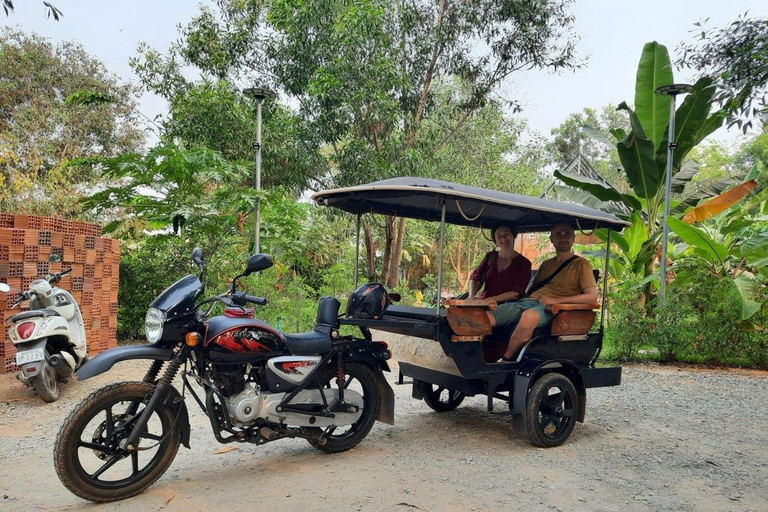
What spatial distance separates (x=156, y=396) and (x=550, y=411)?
9.94 feet

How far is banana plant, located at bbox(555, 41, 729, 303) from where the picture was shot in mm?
9094

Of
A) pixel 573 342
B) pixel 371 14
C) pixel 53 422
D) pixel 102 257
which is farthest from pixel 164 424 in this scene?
pixel 371 14

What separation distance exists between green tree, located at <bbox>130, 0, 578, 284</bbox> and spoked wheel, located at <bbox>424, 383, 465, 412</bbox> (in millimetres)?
5802

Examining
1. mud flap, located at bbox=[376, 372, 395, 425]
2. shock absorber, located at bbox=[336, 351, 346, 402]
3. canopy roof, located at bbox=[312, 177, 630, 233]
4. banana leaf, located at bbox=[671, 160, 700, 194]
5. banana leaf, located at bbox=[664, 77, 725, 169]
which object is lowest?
mud flap, located at bbox=[376, 372, 395, 425]

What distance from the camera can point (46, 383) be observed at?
233 inches

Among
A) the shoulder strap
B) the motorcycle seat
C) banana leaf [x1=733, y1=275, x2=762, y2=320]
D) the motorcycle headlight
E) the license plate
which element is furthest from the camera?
banana leaf [x1=733, y1=275, x2=762, y2=320]

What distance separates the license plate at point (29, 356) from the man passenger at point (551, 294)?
407 cm

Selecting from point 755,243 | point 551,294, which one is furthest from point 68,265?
point 755,243

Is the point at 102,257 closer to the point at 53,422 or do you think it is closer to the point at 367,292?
the point at 53,422

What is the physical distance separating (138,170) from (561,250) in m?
6.28

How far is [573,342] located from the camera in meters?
5.36

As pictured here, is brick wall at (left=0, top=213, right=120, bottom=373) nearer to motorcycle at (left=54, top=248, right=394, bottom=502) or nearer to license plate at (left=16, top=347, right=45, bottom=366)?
license plate at (left=16, top=347, right=45, bottom=366)

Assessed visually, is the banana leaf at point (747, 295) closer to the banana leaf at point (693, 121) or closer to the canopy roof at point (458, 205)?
the banana leaf at point (693, 121)

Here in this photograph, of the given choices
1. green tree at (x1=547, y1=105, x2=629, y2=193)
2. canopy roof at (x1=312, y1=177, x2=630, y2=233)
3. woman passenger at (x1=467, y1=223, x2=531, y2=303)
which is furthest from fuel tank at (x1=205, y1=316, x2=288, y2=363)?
green tree at (x1=547, y1=105, x2=629, y2=193)
